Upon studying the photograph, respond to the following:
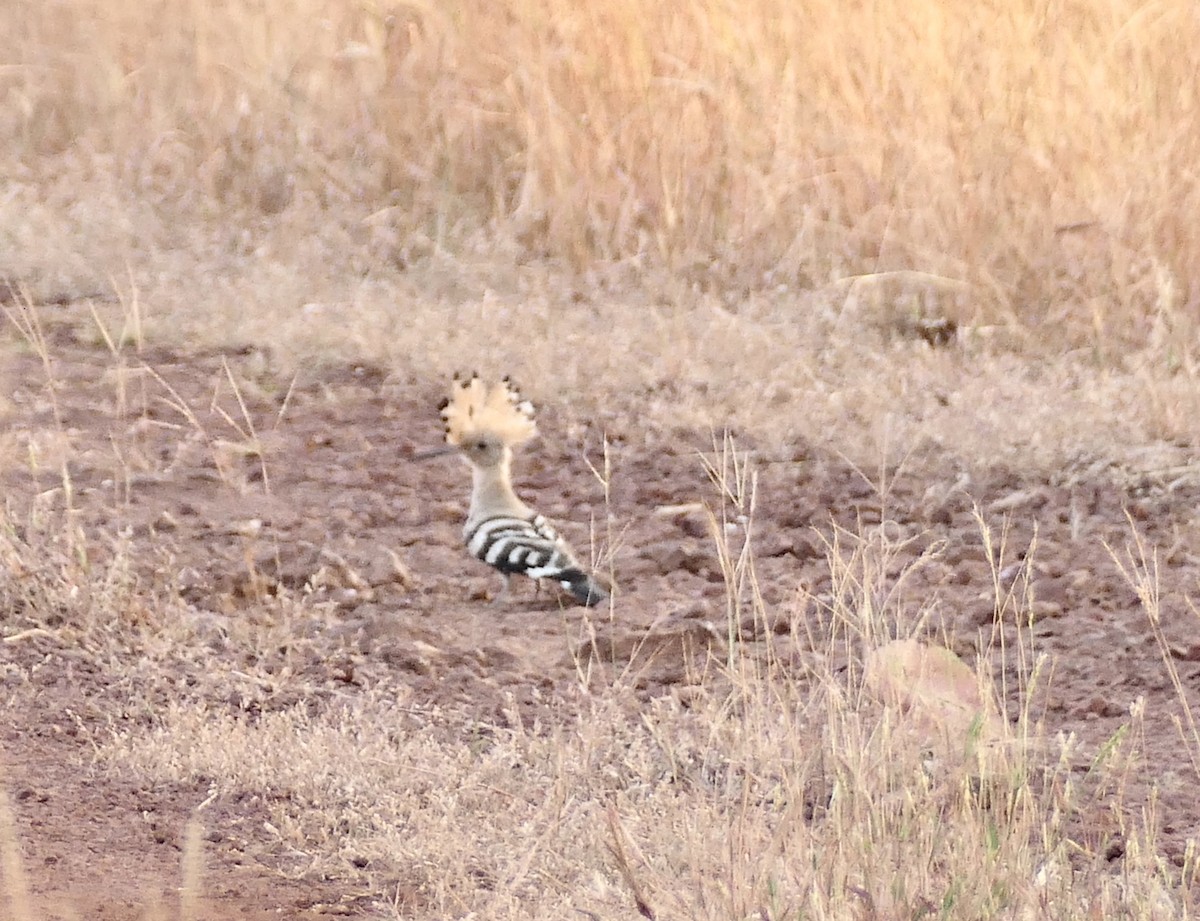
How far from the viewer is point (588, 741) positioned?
117 inches

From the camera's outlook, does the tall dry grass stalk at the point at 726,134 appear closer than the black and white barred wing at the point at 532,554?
No

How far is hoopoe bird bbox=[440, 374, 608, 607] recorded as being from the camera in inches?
146

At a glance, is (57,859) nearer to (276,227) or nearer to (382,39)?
(276,227)

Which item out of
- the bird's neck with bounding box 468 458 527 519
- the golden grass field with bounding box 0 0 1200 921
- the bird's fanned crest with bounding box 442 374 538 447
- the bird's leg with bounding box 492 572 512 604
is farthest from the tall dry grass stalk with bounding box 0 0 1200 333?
the bird's leg with bounding box 492 572 512 604

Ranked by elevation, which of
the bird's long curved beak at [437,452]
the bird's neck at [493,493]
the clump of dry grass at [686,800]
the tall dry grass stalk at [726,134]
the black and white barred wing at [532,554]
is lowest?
the clump of dry grass at [686,800]

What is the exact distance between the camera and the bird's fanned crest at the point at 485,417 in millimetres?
4141

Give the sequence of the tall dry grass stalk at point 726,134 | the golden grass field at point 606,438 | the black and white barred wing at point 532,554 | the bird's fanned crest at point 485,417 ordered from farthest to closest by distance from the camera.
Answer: the tall dry grass stalk at point 726,134, the bird's fanned crest at point 485,417, the black and white barred wing at point 532,554, the golden grass field at point 606,438

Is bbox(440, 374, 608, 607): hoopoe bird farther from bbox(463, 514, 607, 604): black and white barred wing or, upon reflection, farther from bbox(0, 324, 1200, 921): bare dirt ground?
bbox(0, 324, 1200, 921): bare dirt ground

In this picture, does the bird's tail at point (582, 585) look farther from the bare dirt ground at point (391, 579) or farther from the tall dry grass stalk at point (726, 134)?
the tall dry grass stalk at point (726, 134)

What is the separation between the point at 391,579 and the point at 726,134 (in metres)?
2.56

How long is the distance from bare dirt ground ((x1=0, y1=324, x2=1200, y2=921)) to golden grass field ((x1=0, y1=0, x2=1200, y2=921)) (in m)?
0.01

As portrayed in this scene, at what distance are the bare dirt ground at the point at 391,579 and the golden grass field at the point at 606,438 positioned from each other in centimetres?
1

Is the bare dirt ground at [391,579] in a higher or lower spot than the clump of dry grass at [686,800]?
higher

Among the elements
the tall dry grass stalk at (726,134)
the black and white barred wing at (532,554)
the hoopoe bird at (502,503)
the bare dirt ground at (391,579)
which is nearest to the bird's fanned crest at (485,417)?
the hoopoe bird at (502,503)
